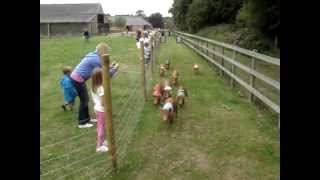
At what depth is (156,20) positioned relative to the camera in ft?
375

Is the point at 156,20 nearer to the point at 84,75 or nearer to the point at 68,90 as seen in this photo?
the point at 68,90

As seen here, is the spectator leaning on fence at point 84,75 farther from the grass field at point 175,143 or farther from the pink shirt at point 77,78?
the grass field at point 175,143

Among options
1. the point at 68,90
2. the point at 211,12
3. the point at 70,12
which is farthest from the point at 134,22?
the point at 68,90

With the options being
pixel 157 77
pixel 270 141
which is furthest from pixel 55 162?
pixel 157 77

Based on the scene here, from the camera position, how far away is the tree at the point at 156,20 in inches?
4424

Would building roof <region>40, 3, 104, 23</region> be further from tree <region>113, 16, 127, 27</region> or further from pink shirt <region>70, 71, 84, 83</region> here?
pink shirt <region>70, 71, 84, 83</region>

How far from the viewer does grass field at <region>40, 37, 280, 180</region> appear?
5398mm

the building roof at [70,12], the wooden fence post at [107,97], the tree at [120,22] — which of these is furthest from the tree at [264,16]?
the tree at [120,22]

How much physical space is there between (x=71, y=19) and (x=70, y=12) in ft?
10.5

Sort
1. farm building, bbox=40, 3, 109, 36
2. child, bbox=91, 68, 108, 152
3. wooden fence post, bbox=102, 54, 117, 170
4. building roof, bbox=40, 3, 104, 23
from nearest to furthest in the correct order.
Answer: wooden fence post, bbox=102, 54, 117, 170 < child, bbox=91, 68, 108, 152 < farm building, bbox=40, 3, 109, 36 < building roof, bbox=40, 3, 104, 23

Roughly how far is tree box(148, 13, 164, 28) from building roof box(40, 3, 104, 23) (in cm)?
3693

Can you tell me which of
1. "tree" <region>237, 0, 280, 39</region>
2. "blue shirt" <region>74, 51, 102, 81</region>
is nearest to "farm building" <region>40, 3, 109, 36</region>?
"tree" <region>237, 0, 280, 39</region>
